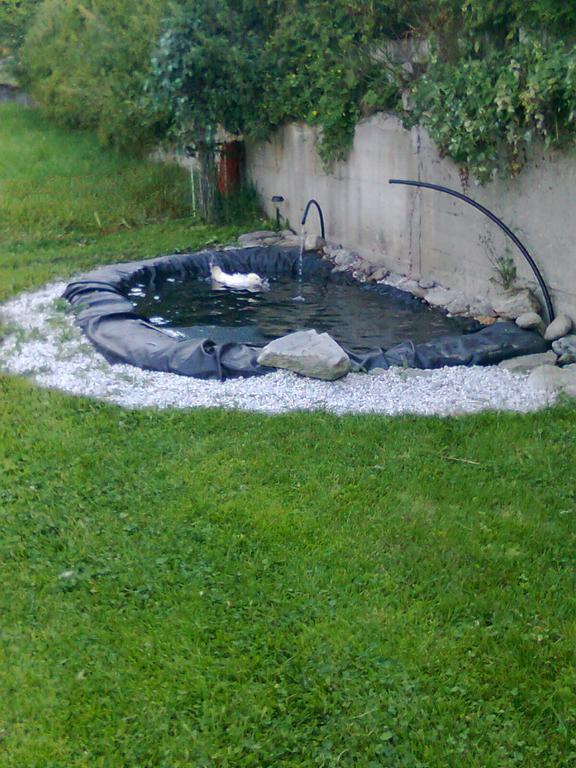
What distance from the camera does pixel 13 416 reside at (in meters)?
5.07

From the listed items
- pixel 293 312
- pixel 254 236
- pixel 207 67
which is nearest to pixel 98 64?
pixel 207 67

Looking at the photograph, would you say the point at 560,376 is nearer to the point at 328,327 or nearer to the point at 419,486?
the point at 419,486

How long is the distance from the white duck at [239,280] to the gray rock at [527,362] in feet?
11.5

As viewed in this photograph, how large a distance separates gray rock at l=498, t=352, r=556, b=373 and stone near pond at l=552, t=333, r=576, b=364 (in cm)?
5

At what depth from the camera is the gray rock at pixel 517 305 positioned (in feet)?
22.1

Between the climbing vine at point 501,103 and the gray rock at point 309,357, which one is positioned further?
the climbing vine at point 501,103

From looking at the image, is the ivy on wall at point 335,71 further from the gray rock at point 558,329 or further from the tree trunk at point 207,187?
the gray rock at point 558,329

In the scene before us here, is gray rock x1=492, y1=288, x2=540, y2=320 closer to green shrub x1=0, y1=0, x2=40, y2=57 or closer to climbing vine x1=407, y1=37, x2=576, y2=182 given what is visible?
climbing vine x1=407, y1=37, x2=576, y2=182

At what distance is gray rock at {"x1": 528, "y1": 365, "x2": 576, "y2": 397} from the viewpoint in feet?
17.5

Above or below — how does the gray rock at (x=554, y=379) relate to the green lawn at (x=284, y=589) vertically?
above

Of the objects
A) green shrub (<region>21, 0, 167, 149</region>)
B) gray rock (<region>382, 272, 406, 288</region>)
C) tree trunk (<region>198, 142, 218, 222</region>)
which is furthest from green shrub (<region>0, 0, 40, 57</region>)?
gray rock (<region>382, 272, 406, 288</region>)

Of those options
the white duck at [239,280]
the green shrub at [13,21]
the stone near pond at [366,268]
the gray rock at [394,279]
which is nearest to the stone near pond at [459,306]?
the gray rock at [394,279]

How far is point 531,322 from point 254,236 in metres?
4.99

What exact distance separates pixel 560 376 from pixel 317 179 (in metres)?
5.64
